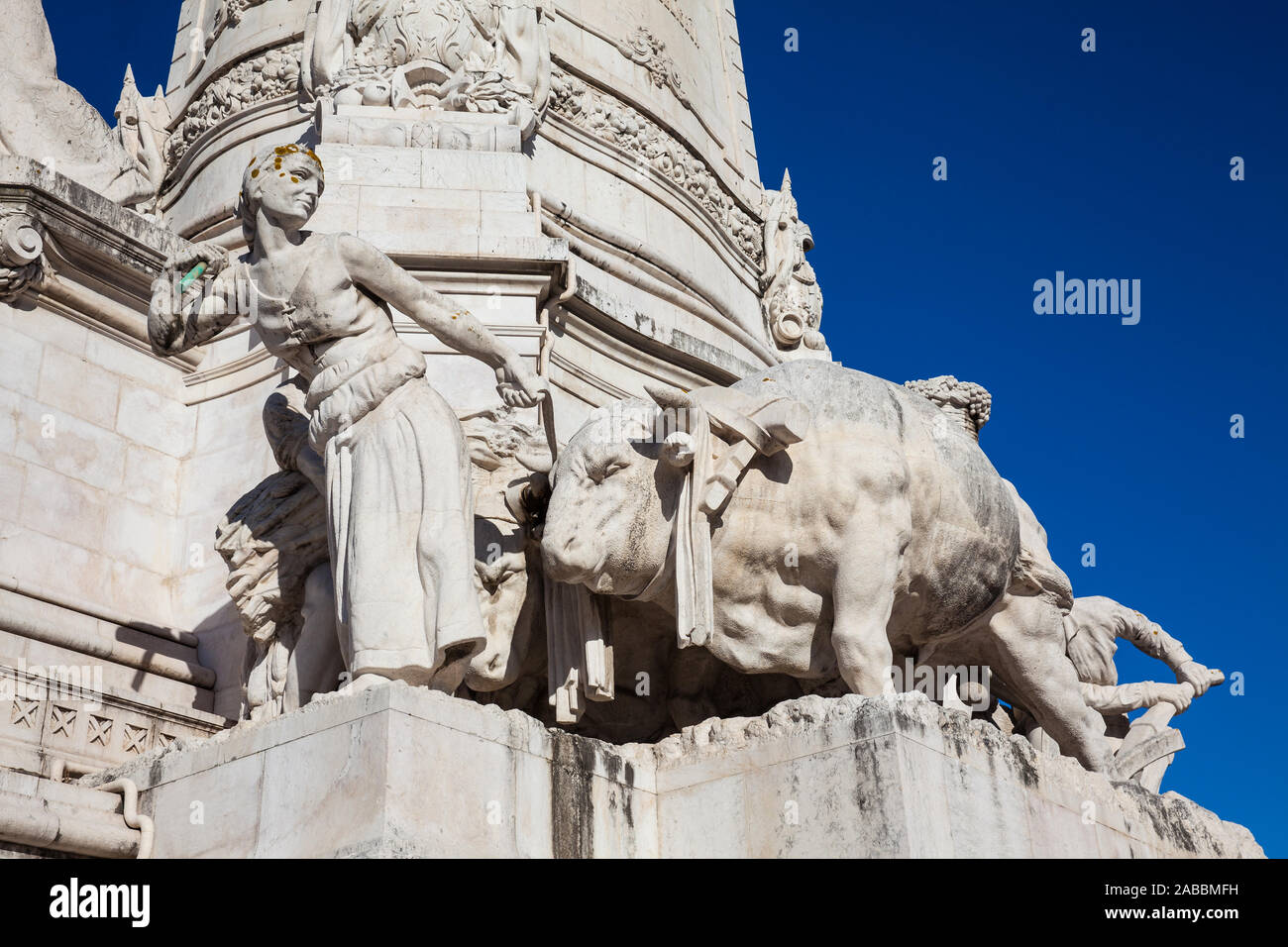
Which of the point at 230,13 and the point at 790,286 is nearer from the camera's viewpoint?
the point at 230,13

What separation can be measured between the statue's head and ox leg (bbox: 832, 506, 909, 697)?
2.96 meters

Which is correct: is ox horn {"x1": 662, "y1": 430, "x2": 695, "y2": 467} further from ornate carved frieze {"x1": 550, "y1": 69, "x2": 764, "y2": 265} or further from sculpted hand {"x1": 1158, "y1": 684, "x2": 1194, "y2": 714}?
ornate carved frieze {"x1": 550, "y1": 69, "x2": 764, "y2": 265}

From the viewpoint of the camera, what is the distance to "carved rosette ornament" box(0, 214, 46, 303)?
9938mm

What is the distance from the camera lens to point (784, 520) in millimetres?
7020

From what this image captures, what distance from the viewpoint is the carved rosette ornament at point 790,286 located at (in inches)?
598

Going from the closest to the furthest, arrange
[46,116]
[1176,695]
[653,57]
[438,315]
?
1. [438,315]
2. [1176,695]
3. [46,116]
4. [653,57]

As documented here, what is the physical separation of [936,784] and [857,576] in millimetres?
1079

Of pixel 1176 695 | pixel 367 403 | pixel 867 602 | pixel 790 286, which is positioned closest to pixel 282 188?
pixel 367 403

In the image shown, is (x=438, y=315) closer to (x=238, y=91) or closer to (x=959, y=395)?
(x=959, y=395)

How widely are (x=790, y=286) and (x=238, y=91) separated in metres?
5.48

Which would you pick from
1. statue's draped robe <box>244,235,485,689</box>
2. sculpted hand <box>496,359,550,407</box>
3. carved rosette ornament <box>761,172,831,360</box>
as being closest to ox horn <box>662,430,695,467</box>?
sculpted hand <box>496,359,550,407</box>

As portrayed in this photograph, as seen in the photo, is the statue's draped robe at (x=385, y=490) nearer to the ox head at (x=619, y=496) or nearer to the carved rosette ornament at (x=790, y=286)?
the ox head at (x=619, y=496)

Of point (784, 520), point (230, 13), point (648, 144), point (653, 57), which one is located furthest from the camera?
point (653, 57)
